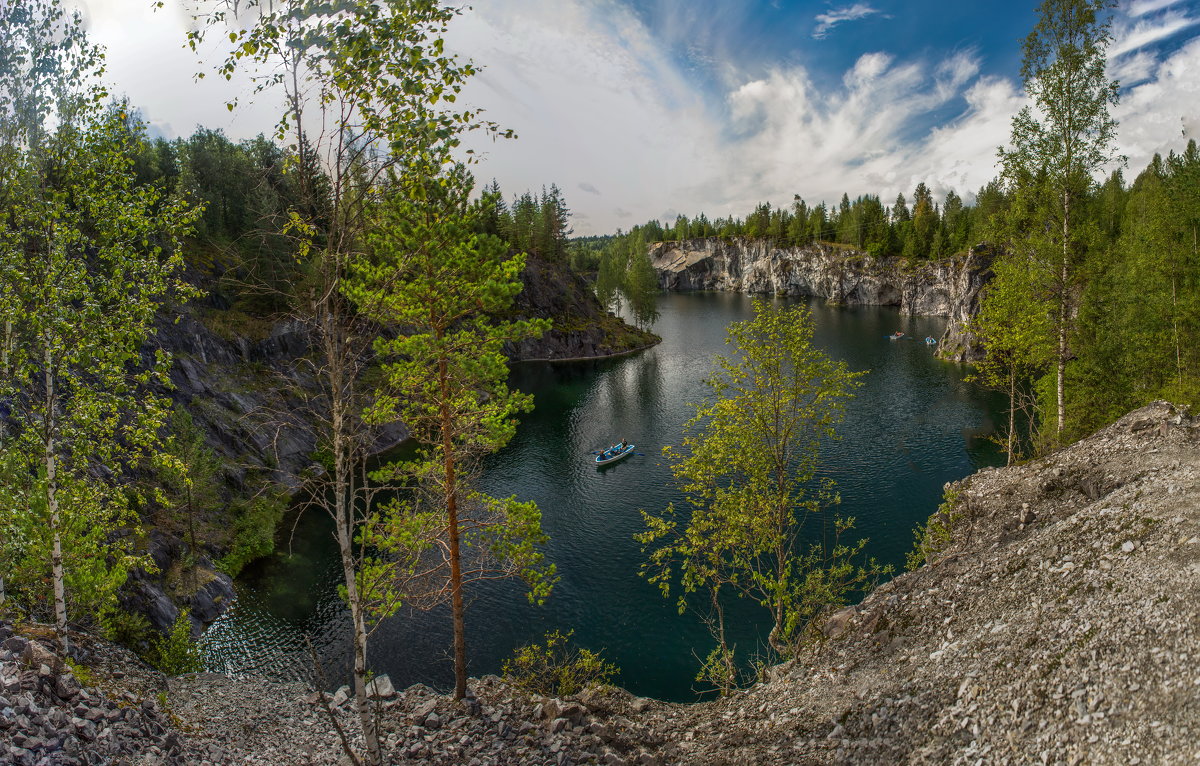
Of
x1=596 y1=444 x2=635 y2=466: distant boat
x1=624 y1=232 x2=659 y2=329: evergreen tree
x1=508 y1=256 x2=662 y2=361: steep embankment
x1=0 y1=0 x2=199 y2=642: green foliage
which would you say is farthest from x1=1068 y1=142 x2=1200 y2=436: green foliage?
x1=624 y1=232 x2=659 y2=329: evergreen tree

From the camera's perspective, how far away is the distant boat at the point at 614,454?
152 ft

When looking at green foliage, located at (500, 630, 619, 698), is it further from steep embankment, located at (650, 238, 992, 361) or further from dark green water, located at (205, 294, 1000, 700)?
steep embankment, located at (650, 238, 992, 361)

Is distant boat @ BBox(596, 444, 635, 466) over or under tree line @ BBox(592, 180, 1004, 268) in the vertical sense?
under

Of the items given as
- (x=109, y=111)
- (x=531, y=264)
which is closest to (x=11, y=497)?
(x=109, y=111)

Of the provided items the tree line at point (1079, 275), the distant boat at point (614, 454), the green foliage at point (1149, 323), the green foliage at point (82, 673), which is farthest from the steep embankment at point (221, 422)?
the green foliage at point (1149, 323)

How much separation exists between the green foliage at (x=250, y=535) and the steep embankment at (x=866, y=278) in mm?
81245

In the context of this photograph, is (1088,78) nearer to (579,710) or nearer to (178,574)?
(579,710)

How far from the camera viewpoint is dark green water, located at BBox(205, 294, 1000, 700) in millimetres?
25156

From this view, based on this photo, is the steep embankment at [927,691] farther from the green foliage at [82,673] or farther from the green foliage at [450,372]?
the green foliage at [450,372]

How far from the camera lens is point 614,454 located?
154 feet

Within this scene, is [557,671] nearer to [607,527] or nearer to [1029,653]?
[1029,653]

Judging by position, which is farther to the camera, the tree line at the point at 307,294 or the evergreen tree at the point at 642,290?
the evergreen tree at the point at 642,290

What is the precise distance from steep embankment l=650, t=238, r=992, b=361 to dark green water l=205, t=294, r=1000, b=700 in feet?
74.1

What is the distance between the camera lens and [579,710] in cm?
1409
